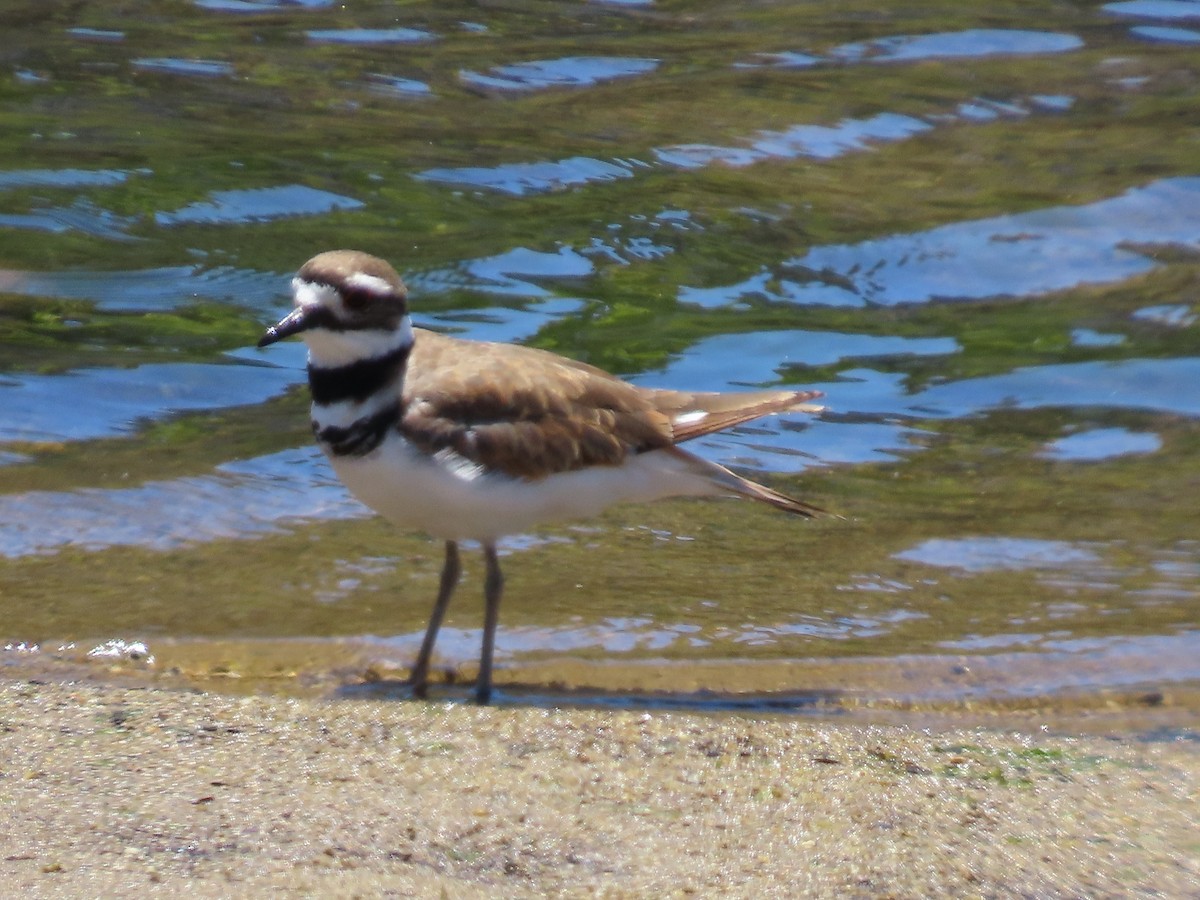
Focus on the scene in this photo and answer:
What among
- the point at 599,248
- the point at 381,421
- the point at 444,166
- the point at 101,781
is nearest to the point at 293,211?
the point at 444,166

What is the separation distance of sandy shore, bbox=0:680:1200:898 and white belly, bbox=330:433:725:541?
0.68 meters

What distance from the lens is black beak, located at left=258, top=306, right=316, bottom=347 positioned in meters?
5.04

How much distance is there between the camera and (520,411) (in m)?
5.38

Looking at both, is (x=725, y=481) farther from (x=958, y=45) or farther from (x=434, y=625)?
(x=958, y=45)

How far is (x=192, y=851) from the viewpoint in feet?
11.3

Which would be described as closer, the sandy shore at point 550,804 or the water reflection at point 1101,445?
the sandy shore at point 550,804

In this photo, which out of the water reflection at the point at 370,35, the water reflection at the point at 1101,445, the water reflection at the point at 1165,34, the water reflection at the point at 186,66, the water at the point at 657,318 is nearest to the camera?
the water at the point at 657,318

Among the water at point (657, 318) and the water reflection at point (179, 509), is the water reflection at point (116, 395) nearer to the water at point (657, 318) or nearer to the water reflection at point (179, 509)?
the water at point (657, 318)

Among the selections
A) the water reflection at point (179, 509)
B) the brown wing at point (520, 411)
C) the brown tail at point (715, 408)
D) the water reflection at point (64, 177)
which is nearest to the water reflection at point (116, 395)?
the water reflection at point (179, 509)

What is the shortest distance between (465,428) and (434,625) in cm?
71

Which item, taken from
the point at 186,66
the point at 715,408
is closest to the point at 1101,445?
the point at 715,408

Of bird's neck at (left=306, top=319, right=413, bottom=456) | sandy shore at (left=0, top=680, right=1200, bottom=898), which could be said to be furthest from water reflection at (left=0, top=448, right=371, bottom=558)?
sandy shore at (left=0, top=680, right=1200, bottom=898)

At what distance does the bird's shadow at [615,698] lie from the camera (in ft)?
17.2

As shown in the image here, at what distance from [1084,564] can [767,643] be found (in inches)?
59.2
